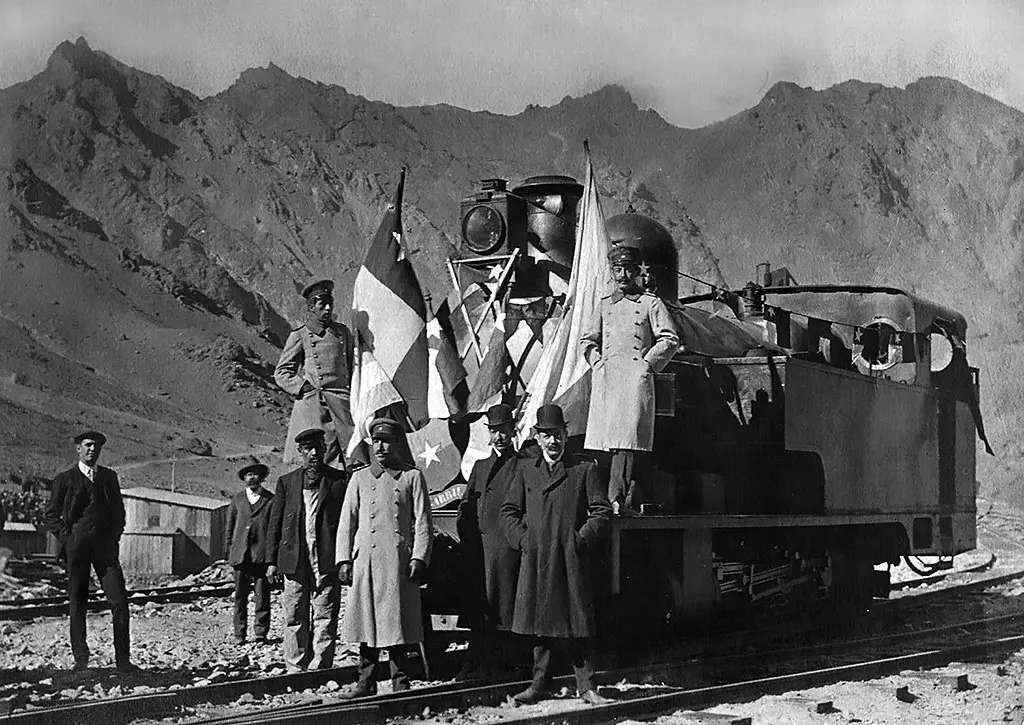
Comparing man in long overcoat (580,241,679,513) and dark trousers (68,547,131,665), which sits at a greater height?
man in long overcoat (580,241,679,513)

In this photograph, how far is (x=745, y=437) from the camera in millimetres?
10078

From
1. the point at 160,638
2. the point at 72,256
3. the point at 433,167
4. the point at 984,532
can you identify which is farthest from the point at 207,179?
the point at 160,638

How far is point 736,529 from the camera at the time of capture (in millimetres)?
10102

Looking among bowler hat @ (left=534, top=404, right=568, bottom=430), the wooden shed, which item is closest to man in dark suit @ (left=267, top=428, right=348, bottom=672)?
bowler hat @ (left=534, top=404, right=568, bottom=430)

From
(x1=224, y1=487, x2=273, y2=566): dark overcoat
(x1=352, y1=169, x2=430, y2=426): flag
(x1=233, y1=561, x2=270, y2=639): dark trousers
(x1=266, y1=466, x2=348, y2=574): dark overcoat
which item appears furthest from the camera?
(x1=233, y1=561, x2=270, y2=639): dark trousers

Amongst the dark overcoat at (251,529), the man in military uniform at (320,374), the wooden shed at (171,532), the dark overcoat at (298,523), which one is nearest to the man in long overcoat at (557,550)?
the dark overcoat at (298,523)

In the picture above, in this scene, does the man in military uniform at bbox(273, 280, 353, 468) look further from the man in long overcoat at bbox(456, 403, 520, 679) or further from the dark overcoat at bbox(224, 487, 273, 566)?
the man in long overcoat at bbox(456, 403, 520, 679)

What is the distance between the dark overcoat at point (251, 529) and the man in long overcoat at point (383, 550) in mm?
1486

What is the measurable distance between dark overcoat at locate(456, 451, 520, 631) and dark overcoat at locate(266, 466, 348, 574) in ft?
Result: 2.76

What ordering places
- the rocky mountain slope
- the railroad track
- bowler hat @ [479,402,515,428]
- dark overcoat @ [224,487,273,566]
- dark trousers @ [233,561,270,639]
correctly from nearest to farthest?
the railroad track, bowler hat @ [479,402,515,428], dark overcoat @ [224,487,273,566], dark trousers @ [233,561,270,639], the rocky mountain slope

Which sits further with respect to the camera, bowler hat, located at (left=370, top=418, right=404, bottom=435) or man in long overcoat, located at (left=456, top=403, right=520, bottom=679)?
man in long overcoat, located at (left=456, top=403, right=520, bottom=679)

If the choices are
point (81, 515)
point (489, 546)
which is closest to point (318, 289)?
point (81, 515)

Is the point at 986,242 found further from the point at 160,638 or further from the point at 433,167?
the point at 160,638

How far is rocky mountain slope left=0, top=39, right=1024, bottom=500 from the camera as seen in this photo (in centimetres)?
4694
